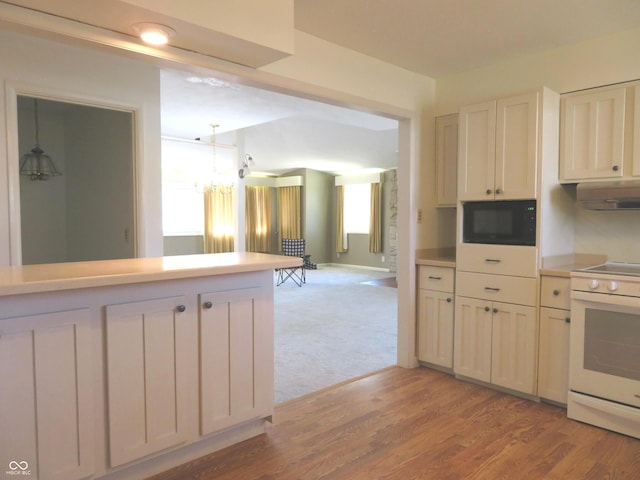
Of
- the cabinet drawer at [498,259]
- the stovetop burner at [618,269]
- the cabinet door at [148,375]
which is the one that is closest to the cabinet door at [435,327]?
the cabinet drawer at [498,259]

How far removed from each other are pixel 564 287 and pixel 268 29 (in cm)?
236

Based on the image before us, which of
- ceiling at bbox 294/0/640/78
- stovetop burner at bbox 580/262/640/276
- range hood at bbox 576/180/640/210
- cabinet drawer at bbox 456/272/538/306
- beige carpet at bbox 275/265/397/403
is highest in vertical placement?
ceiling at bbox 294/0/640/78

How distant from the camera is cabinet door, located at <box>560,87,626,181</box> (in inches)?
107

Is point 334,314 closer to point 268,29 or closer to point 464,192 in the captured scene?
point 464,192

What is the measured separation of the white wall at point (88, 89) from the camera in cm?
276

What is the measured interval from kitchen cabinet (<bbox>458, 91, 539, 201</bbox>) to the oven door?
81 centimetres

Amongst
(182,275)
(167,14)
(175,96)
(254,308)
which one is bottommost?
(254,308)

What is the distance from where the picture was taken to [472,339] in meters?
3.18

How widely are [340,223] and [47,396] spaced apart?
980cm

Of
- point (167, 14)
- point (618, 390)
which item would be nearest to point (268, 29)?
point (167, 14)

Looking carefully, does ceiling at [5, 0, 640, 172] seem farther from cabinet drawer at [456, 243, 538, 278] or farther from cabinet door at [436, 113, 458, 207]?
cabinet drawer at [456, 243, 538, 278]

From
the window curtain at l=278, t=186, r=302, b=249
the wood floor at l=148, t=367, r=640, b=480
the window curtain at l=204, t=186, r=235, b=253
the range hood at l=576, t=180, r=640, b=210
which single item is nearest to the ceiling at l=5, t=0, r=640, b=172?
the range hood at l=576, t=180, r=640, b=210

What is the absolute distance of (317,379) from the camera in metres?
3.38

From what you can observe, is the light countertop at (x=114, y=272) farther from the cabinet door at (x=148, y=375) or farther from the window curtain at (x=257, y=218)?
the window curtain at (x=257, y=218)
